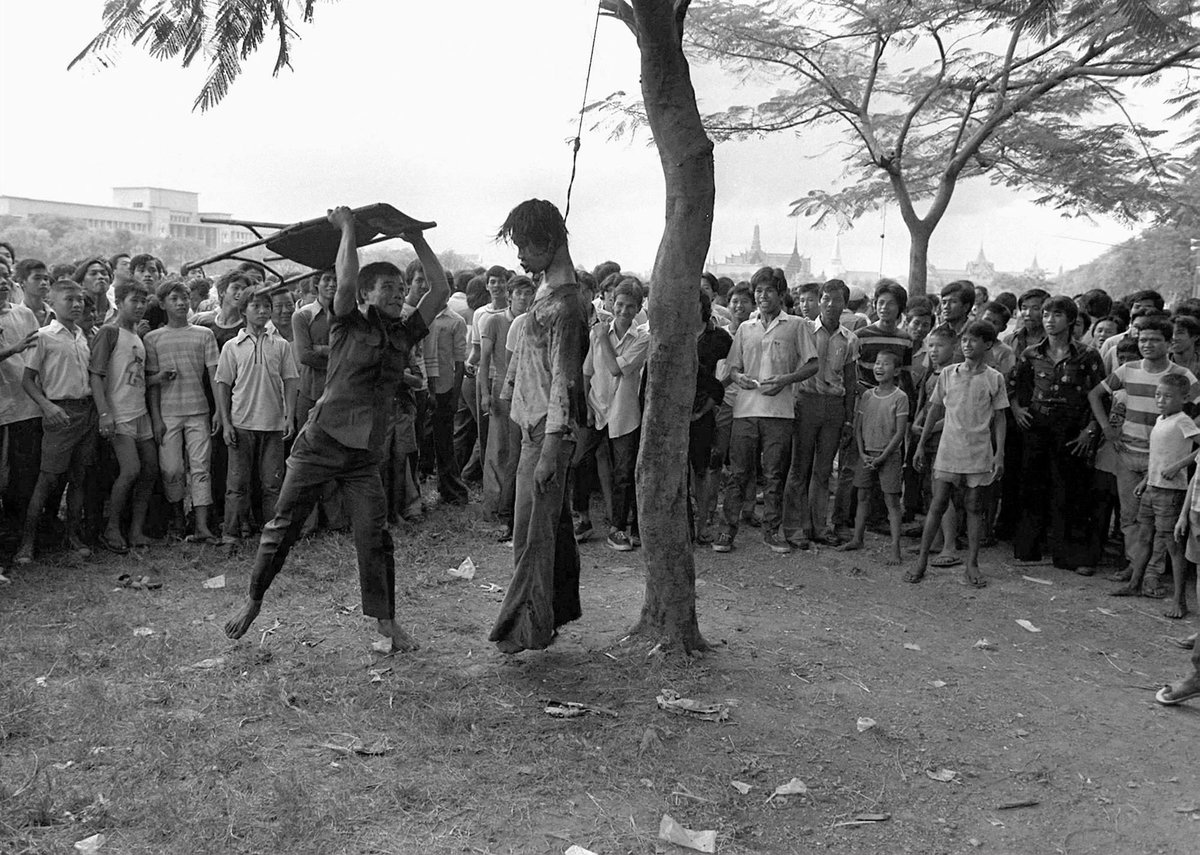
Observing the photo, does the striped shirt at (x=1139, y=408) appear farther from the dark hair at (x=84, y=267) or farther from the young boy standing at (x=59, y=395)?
the dark hair at (x=84, y=267)

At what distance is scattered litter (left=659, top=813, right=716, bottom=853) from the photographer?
3358 mm

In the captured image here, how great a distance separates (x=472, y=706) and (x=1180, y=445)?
465cm

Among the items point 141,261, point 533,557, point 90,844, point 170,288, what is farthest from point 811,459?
point 141,261

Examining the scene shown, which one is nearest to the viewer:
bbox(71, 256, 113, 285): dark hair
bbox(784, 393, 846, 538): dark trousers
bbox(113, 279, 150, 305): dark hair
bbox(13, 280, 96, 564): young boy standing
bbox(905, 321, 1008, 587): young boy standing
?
bbox(13, 280, 96, 564): young boy standing

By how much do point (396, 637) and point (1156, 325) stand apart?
203 inches

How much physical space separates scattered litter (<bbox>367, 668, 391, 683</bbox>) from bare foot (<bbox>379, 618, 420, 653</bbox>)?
8.6 inches

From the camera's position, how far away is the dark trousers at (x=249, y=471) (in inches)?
285

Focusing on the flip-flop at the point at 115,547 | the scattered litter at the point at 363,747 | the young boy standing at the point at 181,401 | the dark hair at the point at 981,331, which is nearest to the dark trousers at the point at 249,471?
the young boy standing at the point at 181,401

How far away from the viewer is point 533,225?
4.65m

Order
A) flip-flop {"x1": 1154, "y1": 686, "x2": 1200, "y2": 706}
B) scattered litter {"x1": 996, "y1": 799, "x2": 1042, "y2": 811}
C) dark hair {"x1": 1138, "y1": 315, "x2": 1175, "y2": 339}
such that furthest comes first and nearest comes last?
dark hair {"x1": 1138, "y1": 315, "x2": 1175, "y2": 339}, flip-flop {"x1": 1154, "y1": 686, "x2": 1200, "y2": 706}, scattered litter {"x1": 996, "y1": 799, "x2": 1042, "y2": 811}

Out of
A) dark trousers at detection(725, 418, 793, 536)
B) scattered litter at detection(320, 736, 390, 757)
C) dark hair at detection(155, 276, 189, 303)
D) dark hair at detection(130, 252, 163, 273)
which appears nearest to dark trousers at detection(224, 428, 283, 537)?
dark hair at detection(155, 276, 189, 303)

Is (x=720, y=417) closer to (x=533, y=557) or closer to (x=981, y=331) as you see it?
(x=981, y=331)

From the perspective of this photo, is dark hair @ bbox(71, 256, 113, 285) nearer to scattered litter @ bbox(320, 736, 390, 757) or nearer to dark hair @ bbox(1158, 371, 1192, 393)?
scattered litter @ bbox(320, 736, 390, 757)

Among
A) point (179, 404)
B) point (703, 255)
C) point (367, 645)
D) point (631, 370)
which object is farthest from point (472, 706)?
point (179, 404)
